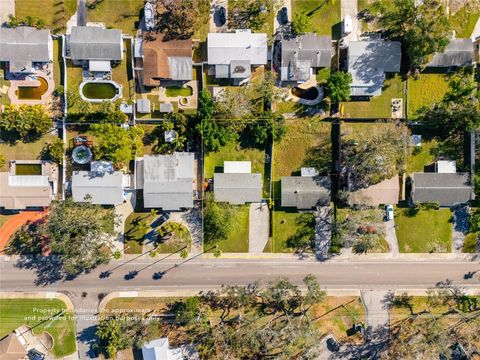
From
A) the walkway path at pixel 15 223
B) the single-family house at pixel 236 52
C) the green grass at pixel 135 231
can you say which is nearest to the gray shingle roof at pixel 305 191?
the single-family house at pixel 236 52

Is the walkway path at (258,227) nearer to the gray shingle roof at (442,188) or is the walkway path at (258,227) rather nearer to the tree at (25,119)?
the gray shingle roof at (442,188)

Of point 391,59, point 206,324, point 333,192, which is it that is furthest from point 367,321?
point 391,59

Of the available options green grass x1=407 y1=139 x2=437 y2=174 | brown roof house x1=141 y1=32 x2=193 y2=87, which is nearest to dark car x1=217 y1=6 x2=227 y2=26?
brown roof house x1=141 y1=32 x2=193 y2=87

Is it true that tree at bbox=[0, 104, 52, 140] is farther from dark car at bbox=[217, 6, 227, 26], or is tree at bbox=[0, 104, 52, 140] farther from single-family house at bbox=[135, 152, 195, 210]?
dark car at bbox=[217, 6, 227, 26]

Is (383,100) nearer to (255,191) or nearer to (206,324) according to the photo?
(255,191)

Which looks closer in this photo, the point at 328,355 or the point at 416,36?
the point at 416,36

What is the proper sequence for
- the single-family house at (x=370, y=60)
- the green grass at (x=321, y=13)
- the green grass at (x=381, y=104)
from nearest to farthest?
the single-family house at (x=370, y=60), the green grass at (x=321, y=13), the green grass at (x=381, y=104)

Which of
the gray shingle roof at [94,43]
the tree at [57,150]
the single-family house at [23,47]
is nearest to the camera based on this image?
the single-family house at [23,47]
